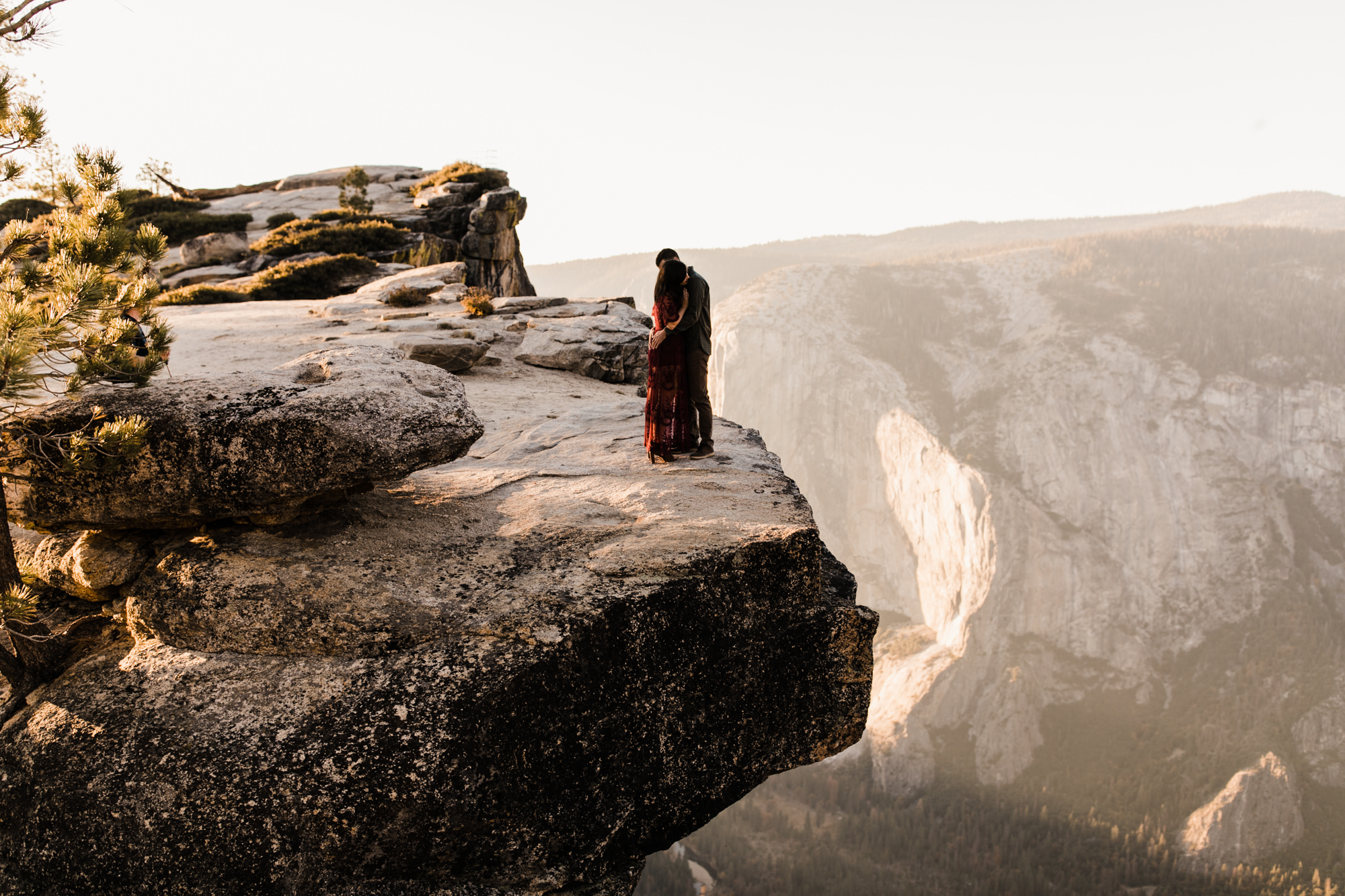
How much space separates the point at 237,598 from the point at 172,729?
1.04m

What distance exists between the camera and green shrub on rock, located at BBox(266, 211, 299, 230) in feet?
107

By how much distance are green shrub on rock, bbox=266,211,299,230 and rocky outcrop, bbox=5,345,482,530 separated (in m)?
29.8

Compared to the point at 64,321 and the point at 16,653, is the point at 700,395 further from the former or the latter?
the point at 16,653

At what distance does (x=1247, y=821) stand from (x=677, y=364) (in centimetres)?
8609

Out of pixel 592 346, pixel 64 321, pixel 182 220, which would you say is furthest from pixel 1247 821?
pixel 182 220

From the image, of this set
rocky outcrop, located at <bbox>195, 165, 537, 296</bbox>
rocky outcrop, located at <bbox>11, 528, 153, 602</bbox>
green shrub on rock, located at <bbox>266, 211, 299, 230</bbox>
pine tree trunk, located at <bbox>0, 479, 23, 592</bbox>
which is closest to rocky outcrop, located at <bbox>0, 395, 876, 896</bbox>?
rocky outcrop, located at <bbox>11, 528, 153, 602</bbox>

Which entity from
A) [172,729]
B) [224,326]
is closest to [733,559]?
[172,729]

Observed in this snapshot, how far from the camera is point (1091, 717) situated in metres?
86.9

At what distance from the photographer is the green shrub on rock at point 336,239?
27.7 metres

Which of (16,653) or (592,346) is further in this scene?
(592,346)

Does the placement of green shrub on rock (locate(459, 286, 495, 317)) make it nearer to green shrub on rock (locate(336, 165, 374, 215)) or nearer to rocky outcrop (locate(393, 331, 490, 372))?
rocky outcrop (locate(393, 331, 490, 372))

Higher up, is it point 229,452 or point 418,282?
point 418,282

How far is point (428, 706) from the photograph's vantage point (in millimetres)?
5688

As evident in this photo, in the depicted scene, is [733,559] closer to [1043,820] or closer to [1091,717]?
[1043,820]
